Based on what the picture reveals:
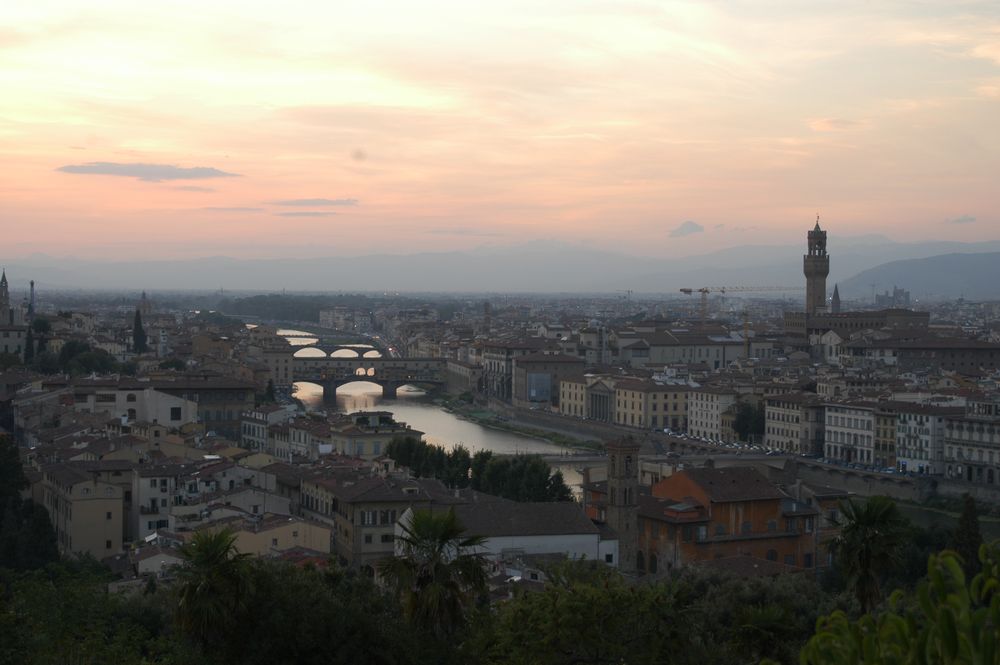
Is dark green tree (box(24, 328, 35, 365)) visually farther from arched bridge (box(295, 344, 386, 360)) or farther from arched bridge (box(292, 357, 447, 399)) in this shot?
arched bridge (box(295, 344, 386, 360))

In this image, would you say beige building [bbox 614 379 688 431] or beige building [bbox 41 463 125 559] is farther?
beige building [bbox 614 379 688 431]

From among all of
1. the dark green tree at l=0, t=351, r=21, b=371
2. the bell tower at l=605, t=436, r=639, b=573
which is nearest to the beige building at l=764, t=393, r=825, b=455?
the bell tower at l=605, t=436, r=639, b=573

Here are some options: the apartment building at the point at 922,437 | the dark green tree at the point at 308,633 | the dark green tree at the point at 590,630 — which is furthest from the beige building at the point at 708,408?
the dark green tree at the point at 308,633

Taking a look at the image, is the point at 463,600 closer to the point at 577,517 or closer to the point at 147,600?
the point at 147,600

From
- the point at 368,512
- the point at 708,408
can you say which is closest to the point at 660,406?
the point at 708,408

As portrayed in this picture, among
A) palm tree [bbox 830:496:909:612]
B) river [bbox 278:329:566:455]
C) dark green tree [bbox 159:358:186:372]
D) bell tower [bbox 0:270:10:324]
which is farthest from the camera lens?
bell tower [bbox 0:270:10:324]

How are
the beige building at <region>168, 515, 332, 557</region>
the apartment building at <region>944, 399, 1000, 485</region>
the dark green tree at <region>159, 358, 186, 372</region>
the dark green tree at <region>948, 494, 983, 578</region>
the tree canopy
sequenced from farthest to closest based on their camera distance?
the dark green tree at <region>159, 358, 186, 372</region> < the apartment building at <region>944, 399, 1000, 485</region> < the tree canopy < the beige building at <region>168, 515, 332, 557</region> < the dark green tree at <region>948, 494, 983, 578</region>
